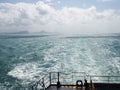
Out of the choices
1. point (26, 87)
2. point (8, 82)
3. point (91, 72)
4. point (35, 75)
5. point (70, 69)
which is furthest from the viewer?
point (70, 69)

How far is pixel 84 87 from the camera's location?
20.0m

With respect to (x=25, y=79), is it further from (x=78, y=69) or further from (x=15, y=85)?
(x=78, y=69)

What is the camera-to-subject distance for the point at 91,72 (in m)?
47.7

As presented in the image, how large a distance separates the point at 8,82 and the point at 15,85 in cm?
262

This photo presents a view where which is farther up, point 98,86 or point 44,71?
point 98,86

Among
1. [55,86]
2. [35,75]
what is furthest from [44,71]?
[55,86]

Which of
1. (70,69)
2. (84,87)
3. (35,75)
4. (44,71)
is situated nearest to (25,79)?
(35,75)

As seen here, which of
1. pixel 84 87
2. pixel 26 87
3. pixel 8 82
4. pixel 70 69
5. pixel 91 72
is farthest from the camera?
pixel 70 69

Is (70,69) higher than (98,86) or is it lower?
lower

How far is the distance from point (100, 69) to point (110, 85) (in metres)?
30.2

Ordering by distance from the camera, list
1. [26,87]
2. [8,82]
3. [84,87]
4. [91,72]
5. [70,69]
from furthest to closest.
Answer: [70,69] < [91,72] < [8,82] < [26,87] < [84,87]

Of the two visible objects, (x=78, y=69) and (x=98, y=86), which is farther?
(x=78, y=69)

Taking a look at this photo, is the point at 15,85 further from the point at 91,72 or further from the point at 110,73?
the point at 110,73

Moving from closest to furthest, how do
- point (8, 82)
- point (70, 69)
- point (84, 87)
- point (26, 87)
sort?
point (84, 87) < point (26, 87) < point (8, 82) < point (70, 69)
